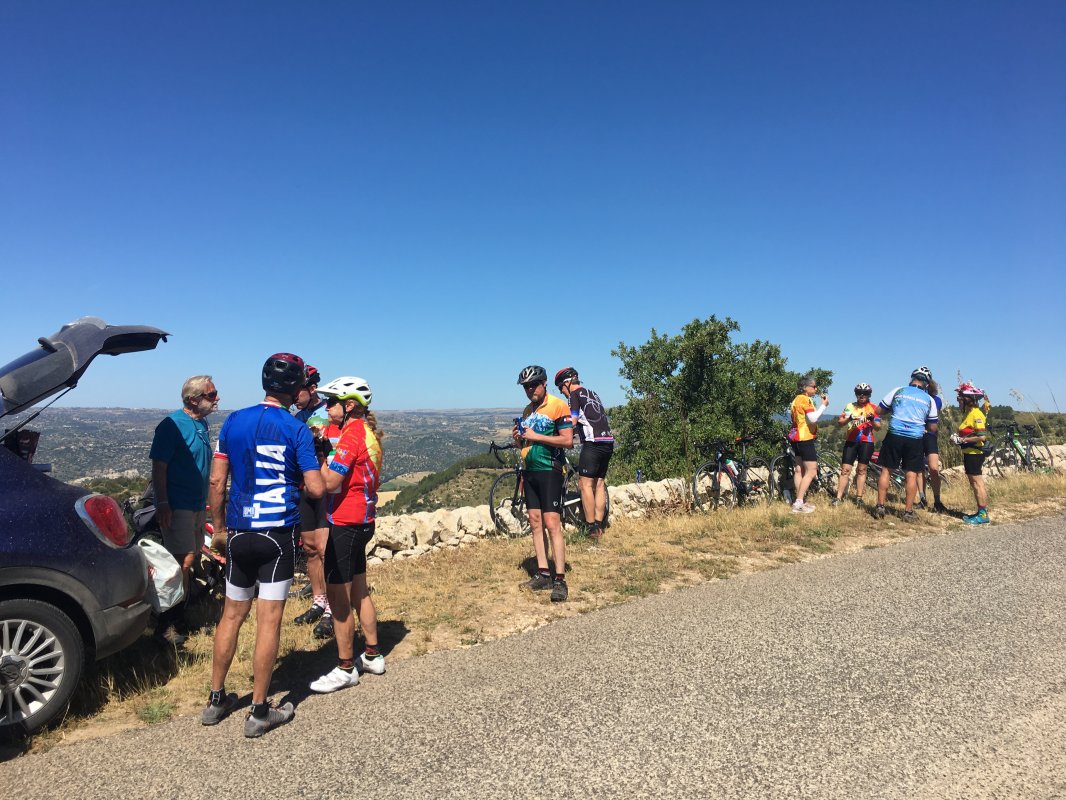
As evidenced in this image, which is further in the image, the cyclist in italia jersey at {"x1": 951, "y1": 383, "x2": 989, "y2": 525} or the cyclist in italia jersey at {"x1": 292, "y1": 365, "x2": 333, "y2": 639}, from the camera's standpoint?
the cyclist in italia jersey at {"x1": 951, "y1": 383, "x2": 989, "y2": 525}

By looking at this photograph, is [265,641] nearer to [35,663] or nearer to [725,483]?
[35,663]

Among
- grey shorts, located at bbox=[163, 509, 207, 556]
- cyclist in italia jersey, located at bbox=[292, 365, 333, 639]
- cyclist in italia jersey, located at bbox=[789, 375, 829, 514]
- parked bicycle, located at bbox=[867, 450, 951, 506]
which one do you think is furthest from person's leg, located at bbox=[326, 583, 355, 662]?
parked bicycle, located at bbox=[867, 450, 951, 506]

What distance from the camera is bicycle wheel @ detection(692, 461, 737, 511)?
9.28 meters

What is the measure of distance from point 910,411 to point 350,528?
7628 millimetres

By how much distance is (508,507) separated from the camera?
27.6 ft

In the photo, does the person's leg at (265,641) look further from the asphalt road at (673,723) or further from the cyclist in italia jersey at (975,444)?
the cyclist in italia jersey at (975,444)

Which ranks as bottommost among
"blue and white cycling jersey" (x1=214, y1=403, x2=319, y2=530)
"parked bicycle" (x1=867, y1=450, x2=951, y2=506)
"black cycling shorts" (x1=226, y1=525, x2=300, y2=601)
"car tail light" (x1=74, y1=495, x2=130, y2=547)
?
"parked bicycle" (x1=867, y1=450, x2=951, y2=506)

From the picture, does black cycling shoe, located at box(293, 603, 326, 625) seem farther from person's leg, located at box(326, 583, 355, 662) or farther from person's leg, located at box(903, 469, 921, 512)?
person's leg, located at box(903, 469, 921, 512)

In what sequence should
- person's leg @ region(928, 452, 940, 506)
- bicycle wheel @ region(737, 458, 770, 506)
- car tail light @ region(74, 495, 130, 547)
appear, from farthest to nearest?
bicycle wheel @ region(737, 458, 770, 506)
person's leg @ region(928, 452, 940, 506)
car tail light @ region(74, 495, 130, 547)

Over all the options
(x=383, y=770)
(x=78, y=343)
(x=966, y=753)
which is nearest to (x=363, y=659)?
(x=383, y=770)

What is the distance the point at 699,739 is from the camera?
2852 mm

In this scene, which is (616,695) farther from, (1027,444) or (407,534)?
(1027,444)

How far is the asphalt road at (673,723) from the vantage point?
2570 mm

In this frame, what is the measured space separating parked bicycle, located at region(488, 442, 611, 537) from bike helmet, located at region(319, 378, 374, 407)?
3950 mm
